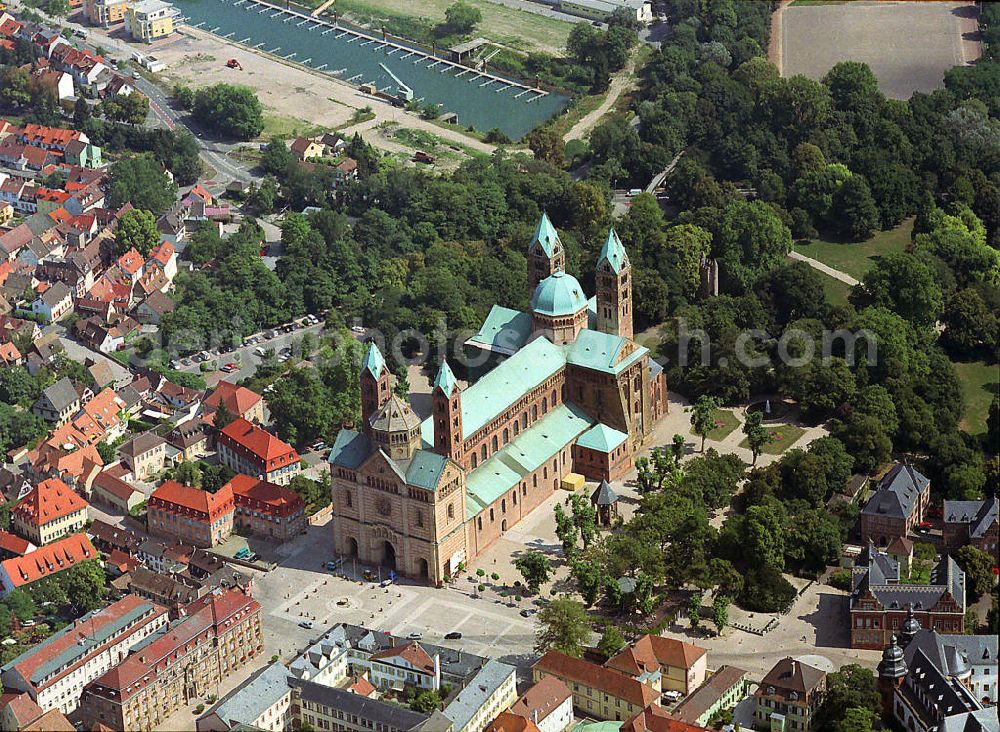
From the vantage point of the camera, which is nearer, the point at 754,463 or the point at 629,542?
the point at 629,542

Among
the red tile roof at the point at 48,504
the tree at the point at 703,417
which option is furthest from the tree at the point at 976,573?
the red tile roof at the point at 48,504

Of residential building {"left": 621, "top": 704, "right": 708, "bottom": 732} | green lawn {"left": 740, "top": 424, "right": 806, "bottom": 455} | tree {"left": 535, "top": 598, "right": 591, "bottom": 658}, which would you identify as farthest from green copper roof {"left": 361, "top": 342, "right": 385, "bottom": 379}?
green lawn {"left": 740, "top": 424, "right": 806, "bottom": 455}

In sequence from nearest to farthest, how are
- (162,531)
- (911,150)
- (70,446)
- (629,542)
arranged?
(629,542)
(162,531)
(70,446)
(911,150)

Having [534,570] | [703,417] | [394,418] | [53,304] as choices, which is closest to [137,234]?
[53,304]

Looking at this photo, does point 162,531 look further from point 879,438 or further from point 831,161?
point 831,161

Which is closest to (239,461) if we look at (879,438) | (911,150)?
(879,438)

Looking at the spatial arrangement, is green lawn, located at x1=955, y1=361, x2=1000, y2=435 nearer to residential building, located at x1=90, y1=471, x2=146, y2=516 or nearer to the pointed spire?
the pointed spire
